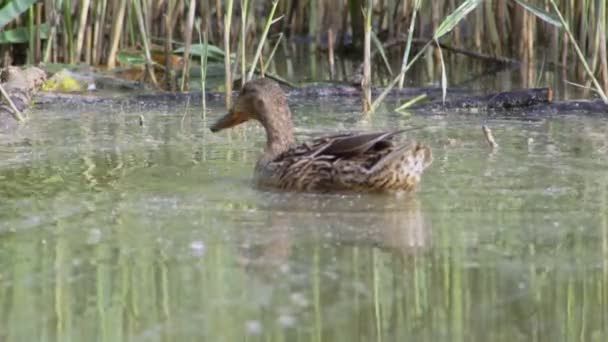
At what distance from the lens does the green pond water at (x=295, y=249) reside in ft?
11.4

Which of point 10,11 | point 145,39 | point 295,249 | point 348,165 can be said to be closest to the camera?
point 295,249

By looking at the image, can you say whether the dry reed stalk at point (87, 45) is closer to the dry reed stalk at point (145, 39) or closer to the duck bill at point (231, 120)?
the dry reed stalk at point (145, 39)

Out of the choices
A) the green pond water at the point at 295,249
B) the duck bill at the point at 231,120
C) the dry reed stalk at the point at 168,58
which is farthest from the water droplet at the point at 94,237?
the dry reed stalk at the point at 168,58

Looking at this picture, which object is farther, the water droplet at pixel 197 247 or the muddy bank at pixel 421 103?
the muddy bank at pixel 421 103

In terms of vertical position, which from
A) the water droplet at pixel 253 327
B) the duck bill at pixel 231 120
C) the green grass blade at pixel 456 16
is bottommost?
the water droplet at pixel 253 327

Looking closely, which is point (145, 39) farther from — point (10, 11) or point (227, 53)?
point (227, 53)

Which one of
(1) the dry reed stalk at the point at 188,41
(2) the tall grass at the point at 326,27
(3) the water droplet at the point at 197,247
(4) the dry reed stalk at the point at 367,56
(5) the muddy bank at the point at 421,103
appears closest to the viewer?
(3) the water droplet at the point at 197,247

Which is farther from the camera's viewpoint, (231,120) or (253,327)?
(231,120)

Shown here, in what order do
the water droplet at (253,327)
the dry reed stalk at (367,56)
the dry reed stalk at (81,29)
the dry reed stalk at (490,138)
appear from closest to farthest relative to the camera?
the water droplet at (253,327) → the dry reed stalk at (490,138) → the dry reed stalk at (367,56) → the dry reed stalk at (81,29)

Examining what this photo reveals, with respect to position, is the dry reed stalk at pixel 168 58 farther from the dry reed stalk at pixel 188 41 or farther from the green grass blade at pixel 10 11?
the green grass blade at pixel 10 11

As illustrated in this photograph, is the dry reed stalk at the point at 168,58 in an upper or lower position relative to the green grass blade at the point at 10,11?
lower

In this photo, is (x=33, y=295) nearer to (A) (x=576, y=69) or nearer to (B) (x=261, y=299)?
(B) (x=261, y=299)

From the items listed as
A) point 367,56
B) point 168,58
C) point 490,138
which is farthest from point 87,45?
point 490,138

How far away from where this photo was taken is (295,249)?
4219 millimetres
